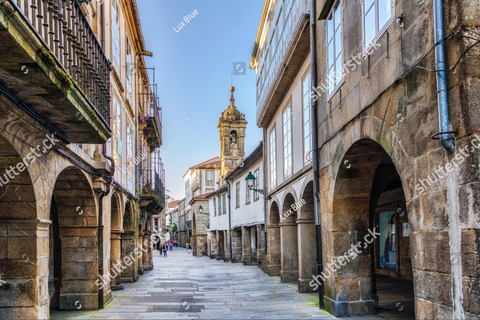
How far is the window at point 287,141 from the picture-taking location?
14039 mm

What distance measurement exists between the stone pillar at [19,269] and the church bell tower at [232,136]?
33.8 metres

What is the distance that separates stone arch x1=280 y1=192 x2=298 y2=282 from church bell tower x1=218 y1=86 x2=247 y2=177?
25018 mm

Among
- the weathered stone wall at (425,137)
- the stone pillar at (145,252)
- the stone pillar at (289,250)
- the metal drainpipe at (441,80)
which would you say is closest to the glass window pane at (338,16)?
the weathered stone wall at (425,137)

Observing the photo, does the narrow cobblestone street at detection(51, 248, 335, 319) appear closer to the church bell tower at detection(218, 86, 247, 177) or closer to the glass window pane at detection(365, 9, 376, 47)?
the glass window pane at detection(365, 9, 376, 47)

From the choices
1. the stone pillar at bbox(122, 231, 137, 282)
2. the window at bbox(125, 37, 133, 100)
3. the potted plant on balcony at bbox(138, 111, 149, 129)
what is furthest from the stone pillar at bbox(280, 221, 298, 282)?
the potted plant on balcony at bbox(138, 111, 149, 129)

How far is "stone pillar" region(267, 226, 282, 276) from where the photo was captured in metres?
17.7

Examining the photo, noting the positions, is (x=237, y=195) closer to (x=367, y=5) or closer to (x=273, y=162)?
(x=273, y=162)

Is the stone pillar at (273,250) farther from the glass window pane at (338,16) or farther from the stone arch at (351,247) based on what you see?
the glass window pane at (338,16)

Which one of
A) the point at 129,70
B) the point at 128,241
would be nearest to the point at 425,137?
the point at 128,241

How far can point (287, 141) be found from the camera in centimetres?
1450

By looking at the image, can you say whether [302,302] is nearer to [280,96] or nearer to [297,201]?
[297,201]

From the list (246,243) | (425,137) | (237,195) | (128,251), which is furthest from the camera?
(237,195)

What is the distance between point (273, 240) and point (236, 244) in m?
12.2

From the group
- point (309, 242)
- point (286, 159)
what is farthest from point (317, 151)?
point (286, 159)
